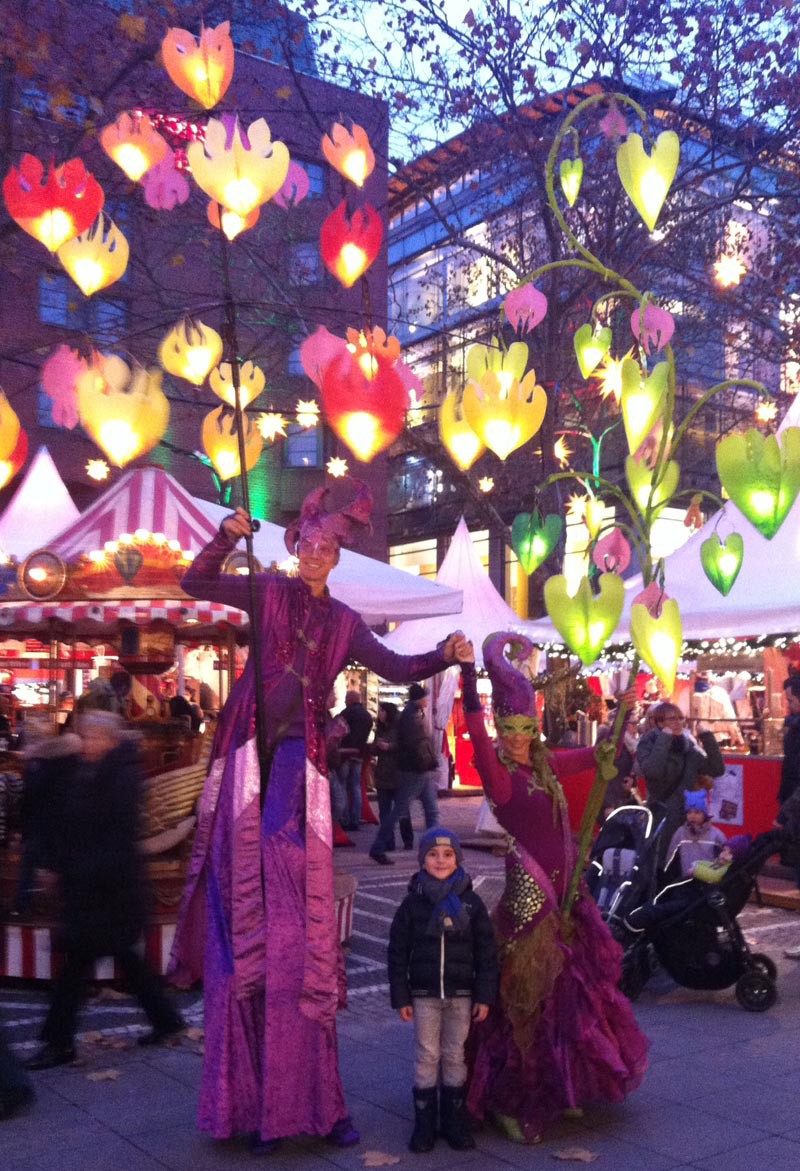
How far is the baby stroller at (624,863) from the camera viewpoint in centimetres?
709

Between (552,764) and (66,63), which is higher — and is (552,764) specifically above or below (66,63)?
below

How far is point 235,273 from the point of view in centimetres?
2297

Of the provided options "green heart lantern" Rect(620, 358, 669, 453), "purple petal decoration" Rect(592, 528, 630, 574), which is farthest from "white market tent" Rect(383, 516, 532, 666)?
"green heart lantern" Rect(620, 358, 669, 453)

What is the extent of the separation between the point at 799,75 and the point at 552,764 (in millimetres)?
13749

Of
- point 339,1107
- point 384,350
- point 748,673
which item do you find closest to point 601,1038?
point 339,1107

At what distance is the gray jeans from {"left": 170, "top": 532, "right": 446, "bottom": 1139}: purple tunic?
318 mm

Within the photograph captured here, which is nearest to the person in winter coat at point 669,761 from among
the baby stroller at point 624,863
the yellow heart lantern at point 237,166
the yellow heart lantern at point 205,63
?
the baby stroller at point 624,863

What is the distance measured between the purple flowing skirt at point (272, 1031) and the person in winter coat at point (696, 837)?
14.0ft

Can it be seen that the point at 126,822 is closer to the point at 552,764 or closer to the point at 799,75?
the point at 552,764

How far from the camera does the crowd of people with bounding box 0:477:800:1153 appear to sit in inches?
167

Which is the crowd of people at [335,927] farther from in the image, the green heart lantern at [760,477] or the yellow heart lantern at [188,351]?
the yellow heart lantern at [188,351]

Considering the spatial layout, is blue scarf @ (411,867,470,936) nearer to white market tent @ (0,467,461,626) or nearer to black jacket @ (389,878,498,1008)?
black jacket @ (389,878,498,1008)

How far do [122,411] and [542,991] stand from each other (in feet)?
12.6

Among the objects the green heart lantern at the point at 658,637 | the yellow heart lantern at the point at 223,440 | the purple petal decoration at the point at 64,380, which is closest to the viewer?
the green heart lantern at the point at 658,637
